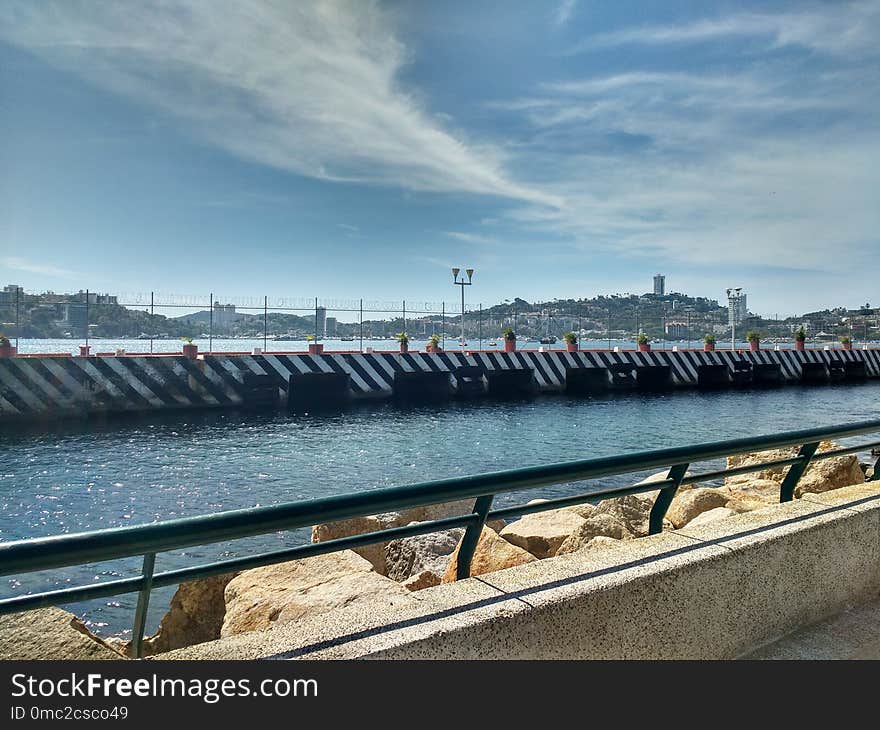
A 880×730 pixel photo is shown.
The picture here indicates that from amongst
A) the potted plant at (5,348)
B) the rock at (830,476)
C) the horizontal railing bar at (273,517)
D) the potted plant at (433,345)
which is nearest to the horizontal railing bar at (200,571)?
the horizontal railing bar at (273,517)

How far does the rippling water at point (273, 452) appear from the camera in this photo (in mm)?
9211

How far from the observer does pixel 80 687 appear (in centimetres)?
195

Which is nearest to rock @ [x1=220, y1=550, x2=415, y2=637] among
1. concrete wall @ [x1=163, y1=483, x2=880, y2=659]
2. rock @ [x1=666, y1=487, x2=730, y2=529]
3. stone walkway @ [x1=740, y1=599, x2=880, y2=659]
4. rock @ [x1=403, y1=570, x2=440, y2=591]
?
rock @ [x1=403, y1=570, x2=440, y2=591]

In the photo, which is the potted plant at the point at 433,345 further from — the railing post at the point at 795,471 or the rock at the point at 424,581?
the railing post at the point at 795,471

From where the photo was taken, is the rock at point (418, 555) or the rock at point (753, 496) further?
the rock at point (753, 496)

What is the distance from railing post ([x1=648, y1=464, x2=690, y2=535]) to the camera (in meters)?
Result: 3.76

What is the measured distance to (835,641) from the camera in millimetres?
3225

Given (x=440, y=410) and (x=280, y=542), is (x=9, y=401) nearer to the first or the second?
(x=440, y=410)

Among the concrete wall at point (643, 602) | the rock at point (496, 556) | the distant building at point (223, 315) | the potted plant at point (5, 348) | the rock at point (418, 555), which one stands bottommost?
the rock at point (418, 555)

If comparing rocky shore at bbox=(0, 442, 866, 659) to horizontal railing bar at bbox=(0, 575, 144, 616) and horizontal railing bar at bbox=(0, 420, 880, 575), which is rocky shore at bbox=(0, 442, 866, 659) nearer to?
horizontal railing bar at bbox=(0, 420, 880, 575)

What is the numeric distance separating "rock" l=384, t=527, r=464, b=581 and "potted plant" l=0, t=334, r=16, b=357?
63.4 feet

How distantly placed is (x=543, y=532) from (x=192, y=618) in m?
3.66

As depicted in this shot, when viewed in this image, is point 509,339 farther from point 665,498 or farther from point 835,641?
point 835,641

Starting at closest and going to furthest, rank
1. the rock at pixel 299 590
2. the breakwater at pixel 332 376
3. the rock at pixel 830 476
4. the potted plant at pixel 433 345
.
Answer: the rock at pixel 299 590 < the rock at pixel 830 476 < the breakwater at pixel 332 376 < the potted plant at pixel 433 345
